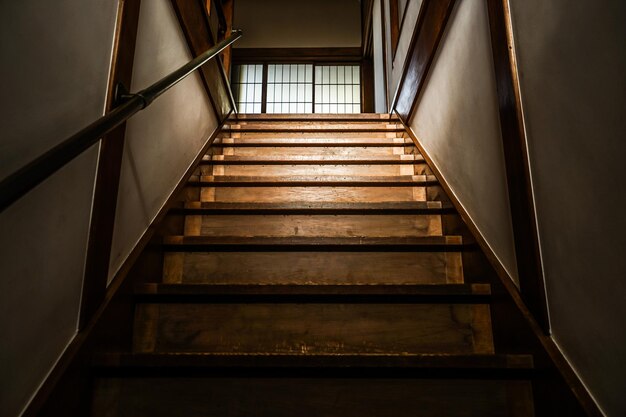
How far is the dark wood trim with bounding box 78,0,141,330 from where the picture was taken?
3.75 feet

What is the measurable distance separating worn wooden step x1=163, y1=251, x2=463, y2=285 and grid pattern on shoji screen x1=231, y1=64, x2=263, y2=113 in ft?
19.2

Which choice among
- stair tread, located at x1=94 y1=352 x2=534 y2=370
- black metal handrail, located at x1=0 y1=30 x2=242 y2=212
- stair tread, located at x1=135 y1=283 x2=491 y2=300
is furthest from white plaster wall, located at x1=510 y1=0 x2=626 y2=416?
black metal handrail, located at x1=0 y1=30 x2=242 y2=212

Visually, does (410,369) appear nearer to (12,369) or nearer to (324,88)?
(12,369)

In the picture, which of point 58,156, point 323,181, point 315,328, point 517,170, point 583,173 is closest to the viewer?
point 58,156

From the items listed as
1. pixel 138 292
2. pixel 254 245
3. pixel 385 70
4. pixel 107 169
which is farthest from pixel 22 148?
pixel 385 70

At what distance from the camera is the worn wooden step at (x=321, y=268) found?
164cm

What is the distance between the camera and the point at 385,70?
14.3 ft

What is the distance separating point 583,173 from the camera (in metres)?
0.93

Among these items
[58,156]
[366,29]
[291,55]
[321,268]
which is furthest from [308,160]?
[291,55]

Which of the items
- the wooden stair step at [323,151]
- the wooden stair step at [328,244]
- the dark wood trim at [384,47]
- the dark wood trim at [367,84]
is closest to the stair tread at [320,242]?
the wooden stair step at [328,244]

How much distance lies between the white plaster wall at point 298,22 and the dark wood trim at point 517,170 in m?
Answer: 6.23

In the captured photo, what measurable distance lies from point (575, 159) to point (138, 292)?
1.28m

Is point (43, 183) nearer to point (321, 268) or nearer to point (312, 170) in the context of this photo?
point (321, 268)

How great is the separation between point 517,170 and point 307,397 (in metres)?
0.85
